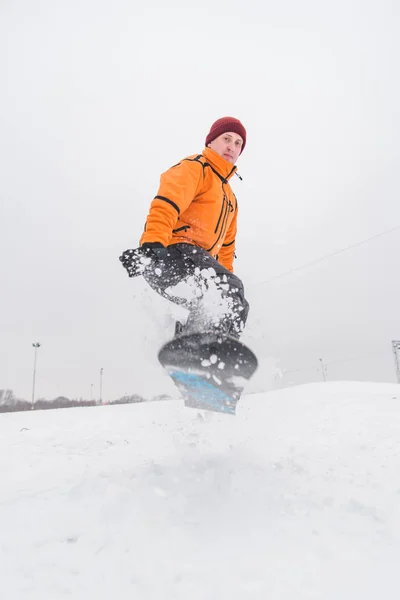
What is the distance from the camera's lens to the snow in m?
1.16

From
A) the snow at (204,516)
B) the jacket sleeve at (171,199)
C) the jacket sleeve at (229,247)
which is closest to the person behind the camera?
the snow at (204,516)

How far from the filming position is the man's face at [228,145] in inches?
122

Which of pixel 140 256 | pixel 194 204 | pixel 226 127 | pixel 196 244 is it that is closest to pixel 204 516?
pixel 140 256

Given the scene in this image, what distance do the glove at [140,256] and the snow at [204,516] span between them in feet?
4.18

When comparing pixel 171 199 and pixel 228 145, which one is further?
pixel 228 145

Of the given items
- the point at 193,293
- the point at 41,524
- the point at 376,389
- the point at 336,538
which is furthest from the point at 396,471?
the point at 376,389

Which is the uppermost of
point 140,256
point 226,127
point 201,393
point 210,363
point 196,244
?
point 226,127

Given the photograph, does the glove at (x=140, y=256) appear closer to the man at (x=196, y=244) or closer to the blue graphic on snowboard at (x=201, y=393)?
the man at (x=196, y=244)

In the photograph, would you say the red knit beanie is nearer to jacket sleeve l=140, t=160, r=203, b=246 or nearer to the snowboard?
jacket sleeve l=140, t=160, r=203, b=246

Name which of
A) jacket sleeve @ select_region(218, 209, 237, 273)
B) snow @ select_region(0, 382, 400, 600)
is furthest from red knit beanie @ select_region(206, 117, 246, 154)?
snow @ select_region(0, 382, 400, 600)

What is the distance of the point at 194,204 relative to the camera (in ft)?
9.41

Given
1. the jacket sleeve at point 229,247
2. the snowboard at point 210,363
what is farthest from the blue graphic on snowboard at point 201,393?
the jacket sleeve at point 229,247

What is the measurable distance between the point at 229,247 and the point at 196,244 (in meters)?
1.02

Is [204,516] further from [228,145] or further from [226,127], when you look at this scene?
[226,127]
